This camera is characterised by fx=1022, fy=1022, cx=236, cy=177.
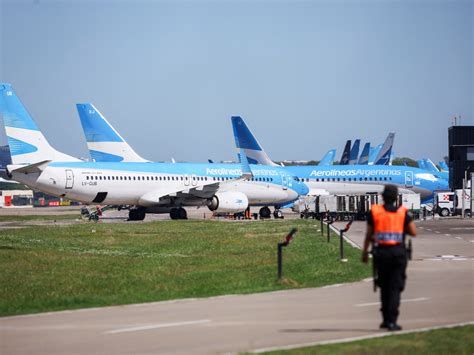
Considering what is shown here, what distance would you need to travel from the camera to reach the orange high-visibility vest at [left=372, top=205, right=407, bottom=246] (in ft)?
45.6

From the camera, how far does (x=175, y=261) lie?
1112 inches

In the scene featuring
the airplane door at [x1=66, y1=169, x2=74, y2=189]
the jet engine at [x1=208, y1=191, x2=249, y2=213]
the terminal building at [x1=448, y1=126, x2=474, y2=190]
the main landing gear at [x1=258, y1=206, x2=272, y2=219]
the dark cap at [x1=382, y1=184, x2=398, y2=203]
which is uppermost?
the terminal building at [x1=448, y1=126, x2=474, y2=190]

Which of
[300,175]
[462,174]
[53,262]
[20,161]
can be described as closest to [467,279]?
[53,262]

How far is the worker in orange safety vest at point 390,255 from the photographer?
13820 mm

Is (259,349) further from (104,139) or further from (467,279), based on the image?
(104,139)

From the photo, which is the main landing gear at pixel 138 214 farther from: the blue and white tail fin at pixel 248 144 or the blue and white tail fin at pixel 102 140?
the blue and white tail fin at pixel 248 144

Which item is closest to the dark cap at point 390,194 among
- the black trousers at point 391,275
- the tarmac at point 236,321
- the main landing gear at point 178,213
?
the black trousers at point 391,275

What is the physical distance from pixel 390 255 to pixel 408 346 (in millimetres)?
1648

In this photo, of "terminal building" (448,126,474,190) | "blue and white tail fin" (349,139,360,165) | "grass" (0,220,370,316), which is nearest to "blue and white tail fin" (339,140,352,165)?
"blue and white tail fin" (349,139,360,165)

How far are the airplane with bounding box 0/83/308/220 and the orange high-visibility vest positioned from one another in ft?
146

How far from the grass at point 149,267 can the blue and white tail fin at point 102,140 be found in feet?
105

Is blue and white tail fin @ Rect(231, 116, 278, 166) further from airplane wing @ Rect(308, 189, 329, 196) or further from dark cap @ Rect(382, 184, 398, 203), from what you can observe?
dark cap @ Rect(382, 184, 398, 203)

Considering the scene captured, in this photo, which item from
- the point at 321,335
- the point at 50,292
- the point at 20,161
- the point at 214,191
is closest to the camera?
the point at 321,335

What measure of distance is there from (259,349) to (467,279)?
10.2 meters
